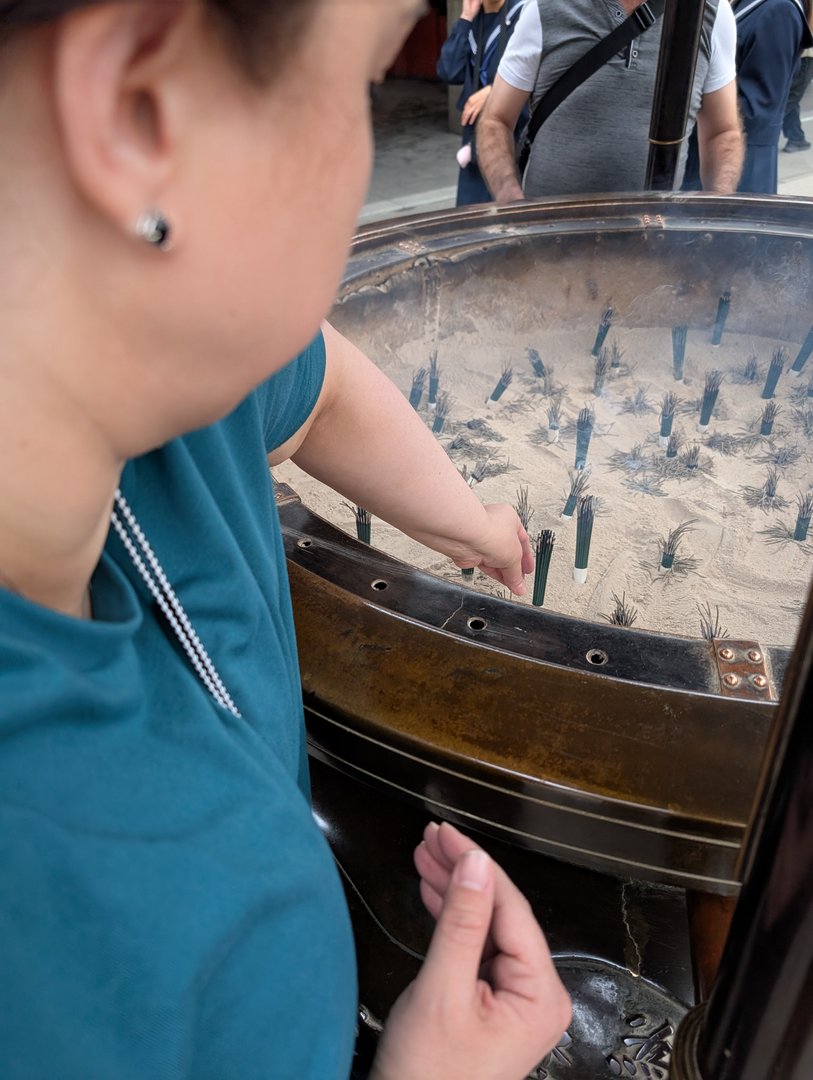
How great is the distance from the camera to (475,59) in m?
3.04

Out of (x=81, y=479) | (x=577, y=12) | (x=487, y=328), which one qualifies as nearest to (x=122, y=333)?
(x=81, y=479)

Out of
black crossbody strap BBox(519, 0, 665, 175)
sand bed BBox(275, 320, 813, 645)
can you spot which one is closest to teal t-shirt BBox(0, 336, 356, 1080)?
sand bed BBox(275, 320, 813, 645)

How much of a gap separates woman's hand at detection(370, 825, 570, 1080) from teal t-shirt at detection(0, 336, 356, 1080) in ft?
0.16

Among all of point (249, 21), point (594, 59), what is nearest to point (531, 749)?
point (249, 21)

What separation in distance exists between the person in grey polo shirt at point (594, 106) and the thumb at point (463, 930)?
200cm

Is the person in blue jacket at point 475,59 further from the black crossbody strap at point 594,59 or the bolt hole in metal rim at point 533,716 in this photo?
the bolt hole in metal rim at point 533,716

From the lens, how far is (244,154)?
33cm

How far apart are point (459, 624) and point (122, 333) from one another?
20.1 inches

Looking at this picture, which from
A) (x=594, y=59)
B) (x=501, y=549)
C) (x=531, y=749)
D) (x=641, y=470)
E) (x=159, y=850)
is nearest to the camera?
(x=159, y=850)

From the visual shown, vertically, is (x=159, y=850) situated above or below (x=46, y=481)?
below

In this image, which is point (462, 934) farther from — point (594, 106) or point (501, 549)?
point (594, 106)

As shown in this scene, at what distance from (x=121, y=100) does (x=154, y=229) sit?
0.14ft

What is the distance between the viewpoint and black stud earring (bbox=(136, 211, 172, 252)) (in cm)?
32

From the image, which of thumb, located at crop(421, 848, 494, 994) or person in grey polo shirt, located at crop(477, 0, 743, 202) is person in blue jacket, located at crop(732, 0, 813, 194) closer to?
person in grey polo shirt, located at crop(477, 0, 743, 202)
